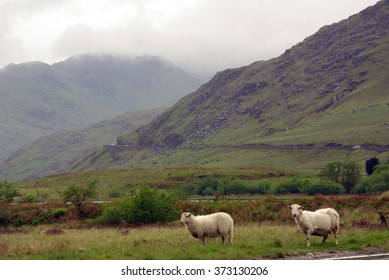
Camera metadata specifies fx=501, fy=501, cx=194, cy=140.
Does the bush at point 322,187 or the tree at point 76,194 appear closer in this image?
the tree at point 76,194

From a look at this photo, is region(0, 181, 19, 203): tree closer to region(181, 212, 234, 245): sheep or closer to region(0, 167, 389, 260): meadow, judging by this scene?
region(0, 167, 389, 260): meadow

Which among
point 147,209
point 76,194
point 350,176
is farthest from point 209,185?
point 147,209

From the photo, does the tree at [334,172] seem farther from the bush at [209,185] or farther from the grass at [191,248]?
the grass at [191,248]

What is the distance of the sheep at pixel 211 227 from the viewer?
28.6 meters

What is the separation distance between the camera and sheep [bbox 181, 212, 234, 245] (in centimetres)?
2861

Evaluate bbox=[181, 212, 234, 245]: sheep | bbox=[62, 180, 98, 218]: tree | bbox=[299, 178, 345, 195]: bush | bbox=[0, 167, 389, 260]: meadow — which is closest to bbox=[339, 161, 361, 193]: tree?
bbox=[299, 178, 345, 195]: bush

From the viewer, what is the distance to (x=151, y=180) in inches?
5379

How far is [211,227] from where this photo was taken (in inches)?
1134

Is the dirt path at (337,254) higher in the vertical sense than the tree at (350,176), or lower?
higher

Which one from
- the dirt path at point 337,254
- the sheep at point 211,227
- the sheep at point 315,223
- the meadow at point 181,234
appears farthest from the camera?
the sheep at point 211,227

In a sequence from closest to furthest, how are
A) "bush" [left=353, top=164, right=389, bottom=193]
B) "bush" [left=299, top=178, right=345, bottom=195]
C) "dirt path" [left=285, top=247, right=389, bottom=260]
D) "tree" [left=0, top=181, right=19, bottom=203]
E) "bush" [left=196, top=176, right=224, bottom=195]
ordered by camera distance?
"dirt path" [left=285, top=247, right=389, bottom=260], "tree" [left=0, top=181, right=19, bottom=203], "bush" [left=353, top=164, right=389, bottom=193], "bush" [left=299, top=178, right=345, bottom=195], "bush" [left=196, top=176, right=224, bottom=195]

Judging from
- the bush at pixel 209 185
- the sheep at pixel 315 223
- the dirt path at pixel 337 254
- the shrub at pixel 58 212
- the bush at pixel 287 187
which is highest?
the sheep at pixel 315 223

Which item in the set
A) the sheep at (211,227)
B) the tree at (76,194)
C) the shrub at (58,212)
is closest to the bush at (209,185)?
the tree at (76,194)
